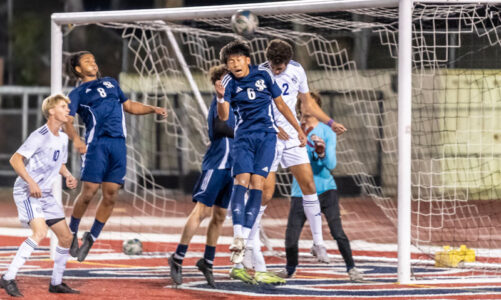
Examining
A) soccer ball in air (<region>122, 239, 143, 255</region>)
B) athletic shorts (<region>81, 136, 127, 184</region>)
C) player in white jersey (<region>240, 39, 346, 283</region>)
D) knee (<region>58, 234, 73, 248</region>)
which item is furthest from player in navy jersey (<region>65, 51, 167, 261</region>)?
soccer ball in air (<region>122, 239, 143, 255</region>)

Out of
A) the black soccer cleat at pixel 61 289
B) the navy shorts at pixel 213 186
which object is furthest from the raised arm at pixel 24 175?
the navy shorts at pixel 213 186

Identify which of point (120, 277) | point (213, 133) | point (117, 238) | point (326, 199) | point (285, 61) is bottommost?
point (117, 238)

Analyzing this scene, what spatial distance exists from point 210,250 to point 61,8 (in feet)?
83.5

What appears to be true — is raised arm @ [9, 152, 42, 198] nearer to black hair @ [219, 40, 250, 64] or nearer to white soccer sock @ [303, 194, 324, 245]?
black hair @ [219, 40, 250, 64]

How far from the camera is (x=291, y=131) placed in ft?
30.1

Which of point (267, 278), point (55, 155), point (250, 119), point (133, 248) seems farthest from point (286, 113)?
point (133, 248)

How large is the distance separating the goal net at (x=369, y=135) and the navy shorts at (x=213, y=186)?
259 centimetres

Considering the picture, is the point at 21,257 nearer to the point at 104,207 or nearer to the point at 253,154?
the point at 104,207

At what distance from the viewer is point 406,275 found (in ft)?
28.8

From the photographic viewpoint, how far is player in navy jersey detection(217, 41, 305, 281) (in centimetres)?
823

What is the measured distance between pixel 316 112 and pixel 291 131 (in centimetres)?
33

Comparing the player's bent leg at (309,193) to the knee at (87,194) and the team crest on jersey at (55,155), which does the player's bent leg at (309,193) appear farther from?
the team crest on jersey at (55,155)

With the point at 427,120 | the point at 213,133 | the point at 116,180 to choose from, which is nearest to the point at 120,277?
the point at 116,180

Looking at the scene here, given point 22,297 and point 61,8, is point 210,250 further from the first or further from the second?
point 61,8
